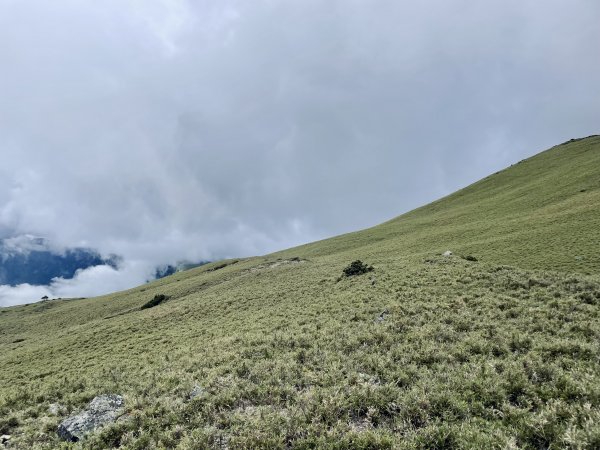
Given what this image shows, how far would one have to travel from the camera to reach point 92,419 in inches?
435

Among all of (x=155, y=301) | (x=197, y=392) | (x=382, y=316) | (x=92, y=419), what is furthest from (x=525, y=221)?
(x=155, y=301)

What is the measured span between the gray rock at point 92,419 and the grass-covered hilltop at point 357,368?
0.32 m

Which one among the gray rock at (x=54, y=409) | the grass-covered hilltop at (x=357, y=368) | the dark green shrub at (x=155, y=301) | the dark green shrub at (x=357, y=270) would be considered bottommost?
the grass-covered hilltop at (x=357, y=368)

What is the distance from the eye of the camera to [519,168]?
345ft

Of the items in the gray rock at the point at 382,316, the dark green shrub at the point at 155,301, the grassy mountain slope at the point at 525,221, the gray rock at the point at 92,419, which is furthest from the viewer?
the dark green shrub at the point at 155,301

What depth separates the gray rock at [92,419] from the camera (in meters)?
10.5

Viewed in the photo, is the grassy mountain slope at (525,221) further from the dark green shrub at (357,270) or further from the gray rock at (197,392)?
the gray rock at (197,392)

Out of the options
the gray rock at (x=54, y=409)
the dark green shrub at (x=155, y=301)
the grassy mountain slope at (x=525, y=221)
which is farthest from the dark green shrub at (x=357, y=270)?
the dark green shrub at (x=155, y=301)

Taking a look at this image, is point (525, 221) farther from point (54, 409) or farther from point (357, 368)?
point (54, 409)

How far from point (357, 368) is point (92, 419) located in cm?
951

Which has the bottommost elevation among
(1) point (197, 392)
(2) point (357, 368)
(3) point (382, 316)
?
(2) point (357, 368)

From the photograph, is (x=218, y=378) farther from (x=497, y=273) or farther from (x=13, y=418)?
(x=497, y=273)

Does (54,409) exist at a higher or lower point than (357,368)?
higher

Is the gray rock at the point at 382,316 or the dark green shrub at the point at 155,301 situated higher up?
the dark green shrub at the point at 155,301
